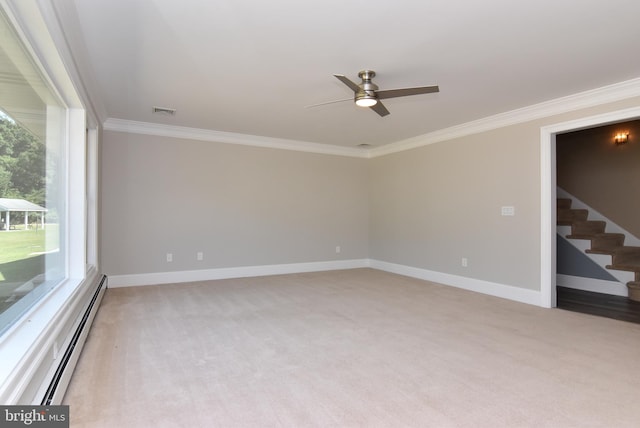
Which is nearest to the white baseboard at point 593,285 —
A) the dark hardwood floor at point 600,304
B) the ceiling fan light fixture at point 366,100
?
the dark hardwood floor at point 600,304

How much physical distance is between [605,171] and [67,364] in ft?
22.8

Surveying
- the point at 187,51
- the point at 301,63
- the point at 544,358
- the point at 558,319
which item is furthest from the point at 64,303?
the point at 558,319

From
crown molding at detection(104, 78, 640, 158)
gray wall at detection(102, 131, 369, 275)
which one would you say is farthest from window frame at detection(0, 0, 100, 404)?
crown molding at detection(104, 78, 640, 158)

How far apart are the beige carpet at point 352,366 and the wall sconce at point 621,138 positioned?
307 cm

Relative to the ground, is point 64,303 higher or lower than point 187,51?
lower

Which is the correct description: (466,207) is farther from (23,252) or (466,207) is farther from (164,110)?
(23,252)

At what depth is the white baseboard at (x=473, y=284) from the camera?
4375mm

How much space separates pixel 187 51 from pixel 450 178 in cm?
409

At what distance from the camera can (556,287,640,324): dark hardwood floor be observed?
391 cm

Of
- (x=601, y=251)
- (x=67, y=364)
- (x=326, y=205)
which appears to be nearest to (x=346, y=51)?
(x=67, y=364)

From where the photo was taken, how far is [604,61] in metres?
3.03

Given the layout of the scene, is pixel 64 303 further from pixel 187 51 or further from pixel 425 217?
pixel 425 217

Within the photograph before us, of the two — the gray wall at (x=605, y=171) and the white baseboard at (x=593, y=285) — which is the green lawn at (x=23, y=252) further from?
the gray wall at (x=605, y=171)

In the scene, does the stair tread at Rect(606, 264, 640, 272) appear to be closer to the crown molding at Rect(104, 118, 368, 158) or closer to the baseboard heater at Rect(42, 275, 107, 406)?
the crown molding at Rect(104, 118, 368, 158)
